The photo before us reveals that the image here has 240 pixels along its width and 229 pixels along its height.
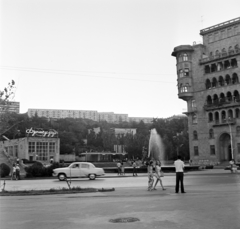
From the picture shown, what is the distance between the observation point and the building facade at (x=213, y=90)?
6506 centimetres

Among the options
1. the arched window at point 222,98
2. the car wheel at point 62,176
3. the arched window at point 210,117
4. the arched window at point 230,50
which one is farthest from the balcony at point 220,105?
the car wheel at point 62,176

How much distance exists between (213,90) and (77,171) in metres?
45.7

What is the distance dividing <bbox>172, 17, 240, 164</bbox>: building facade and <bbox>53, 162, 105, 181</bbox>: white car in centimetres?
3870

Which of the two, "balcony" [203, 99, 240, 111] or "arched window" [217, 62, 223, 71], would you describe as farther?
"arched window" [217, 62, 223, 71]

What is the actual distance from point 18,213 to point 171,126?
90.8 m

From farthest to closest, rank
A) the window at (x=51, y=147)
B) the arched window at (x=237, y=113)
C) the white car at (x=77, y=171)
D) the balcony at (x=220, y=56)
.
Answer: the window at (x=51, y=147)
the balcony at (x=220, y=56)
the arched window at (x=237, y=113)
the white car at (x=77, y=171)

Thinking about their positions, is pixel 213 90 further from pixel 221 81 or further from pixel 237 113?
pixel 237 113

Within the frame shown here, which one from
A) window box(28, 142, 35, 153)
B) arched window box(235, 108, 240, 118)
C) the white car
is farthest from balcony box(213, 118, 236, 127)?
window box(28, 142, 35, 153)

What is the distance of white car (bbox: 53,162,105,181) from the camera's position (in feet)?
98.6

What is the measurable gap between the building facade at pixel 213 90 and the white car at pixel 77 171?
1524 inches

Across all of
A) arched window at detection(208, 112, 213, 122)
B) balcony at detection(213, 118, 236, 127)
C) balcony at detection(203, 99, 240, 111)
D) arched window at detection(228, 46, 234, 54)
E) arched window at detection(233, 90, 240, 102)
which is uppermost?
arched window at detection(228, 46, 234, 54)

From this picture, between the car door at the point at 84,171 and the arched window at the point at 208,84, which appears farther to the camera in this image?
the arched window at the point at 208,84

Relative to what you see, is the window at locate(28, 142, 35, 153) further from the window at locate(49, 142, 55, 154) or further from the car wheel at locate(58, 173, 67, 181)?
the car wheel at locate(58, 173, 67, 181)

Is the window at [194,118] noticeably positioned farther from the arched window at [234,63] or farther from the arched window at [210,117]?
the arched window at [234,63]
